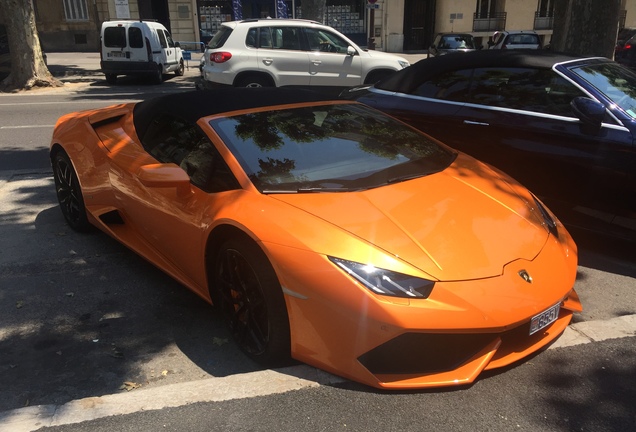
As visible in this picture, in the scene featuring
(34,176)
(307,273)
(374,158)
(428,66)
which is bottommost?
(34,176)

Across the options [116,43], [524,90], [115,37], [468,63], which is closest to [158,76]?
[116,43]

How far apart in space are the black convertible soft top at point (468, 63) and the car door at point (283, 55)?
5.87 meters

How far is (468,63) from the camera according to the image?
5340 mm

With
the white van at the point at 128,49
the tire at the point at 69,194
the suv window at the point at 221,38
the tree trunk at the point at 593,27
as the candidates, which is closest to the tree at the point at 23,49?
the white van at the point at 128,49

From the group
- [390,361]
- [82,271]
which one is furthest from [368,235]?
[82,271]

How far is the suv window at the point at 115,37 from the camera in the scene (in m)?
16.4

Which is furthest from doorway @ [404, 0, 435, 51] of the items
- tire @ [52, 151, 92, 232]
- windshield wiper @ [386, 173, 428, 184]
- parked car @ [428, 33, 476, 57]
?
windshield wiper @ [386, 173, 428, 184]

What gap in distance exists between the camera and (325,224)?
2.88 metres

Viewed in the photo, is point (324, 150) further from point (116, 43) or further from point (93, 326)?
point (116, 43)

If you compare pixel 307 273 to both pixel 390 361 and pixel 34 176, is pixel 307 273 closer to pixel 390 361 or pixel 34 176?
pixel 390 361

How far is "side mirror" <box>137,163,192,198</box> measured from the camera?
338 centimetres

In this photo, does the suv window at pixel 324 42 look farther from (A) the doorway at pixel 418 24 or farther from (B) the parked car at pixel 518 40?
(A) the doorway at pixel 418 24

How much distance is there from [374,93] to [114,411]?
4.30 metres

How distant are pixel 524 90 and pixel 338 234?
2.94 meters
